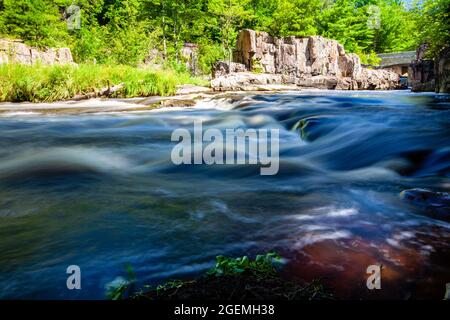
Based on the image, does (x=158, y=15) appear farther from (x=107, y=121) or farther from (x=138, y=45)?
(x=107, y=121)

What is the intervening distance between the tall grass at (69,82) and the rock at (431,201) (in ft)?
38.5

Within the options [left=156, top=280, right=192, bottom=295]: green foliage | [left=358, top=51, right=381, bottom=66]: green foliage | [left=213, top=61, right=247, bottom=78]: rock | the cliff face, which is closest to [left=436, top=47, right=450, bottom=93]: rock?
the cliff face

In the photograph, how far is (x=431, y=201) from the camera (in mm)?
2461

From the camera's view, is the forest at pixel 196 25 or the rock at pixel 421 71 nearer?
the forest at pixel 196 25

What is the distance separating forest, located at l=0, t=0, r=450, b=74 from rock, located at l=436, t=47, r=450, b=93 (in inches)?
187

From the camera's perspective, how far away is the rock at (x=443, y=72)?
1215cm

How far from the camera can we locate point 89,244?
2.01 m

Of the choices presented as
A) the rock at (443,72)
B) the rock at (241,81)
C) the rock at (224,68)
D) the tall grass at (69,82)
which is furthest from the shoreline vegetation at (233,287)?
the rock at (224,68)

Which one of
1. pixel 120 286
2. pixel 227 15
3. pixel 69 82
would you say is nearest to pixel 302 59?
pixel 227 15

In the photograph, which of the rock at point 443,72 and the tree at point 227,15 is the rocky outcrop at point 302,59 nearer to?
the tree at point 227,15

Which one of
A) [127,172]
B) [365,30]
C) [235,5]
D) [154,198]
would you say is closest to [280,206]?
[154,198]

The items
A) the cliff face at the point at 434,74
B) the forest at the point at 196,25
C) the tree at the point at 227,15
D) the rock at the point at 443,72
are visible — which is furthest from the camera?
the tree at the point at 227,15

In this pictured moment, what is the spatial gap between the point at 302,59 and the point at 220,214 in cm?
2965

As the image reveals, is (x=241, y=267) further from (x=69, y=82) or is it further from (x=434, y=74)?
(x=434, y=74)
